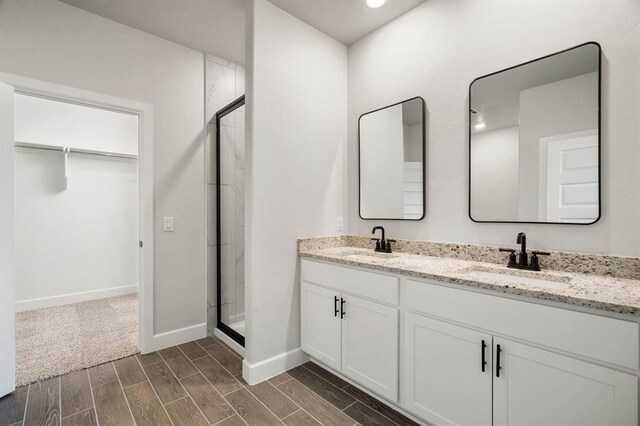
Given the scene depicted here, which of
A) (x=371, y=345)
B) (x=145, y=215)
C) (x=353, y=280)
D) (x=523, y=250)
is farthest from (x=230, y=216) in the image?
(x=523, y=250)

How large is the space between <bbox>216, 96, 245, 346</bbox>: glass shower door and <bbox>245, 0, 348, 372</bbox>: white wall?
2.42 ft

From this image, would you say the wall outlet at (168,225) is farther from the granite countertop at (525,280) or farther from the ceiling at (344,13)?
the ceiling at (344,13)

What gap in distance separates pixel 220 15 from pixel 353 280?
7.55ft

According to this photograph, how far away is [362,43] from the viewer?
8.55ft

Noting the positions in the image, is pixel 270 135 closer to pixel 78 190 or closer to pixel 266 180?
pixel 266 180

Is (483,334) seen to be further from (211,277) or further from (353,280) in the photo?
(211,277)

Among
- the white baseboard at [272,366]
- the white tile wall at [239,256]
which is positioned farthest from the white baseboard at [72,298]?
the white baseboard at [272,366]

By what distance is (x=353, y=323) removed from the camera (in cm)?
193

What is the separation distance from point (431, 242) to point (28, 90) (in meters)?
3.04

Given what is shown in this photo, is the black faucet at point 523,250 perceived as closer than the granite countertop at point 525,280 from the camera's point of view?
No

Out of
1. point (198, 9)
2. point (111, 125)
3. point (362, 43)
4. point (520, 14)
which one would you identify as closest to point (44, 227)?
point (111, 125)

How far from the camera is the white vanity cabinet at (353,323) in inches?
67.9

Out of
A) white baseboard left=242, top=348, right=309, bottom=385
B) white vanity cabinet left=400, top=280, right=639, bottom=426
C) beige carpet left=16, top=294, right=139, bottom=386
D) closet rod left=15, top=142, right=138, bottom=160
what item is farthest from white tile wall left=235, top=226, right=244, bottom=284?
closet rod left=15, top=142, right=138, bottom=160

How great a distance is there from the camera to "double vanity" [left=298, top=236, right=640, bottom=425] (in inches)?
42.2
